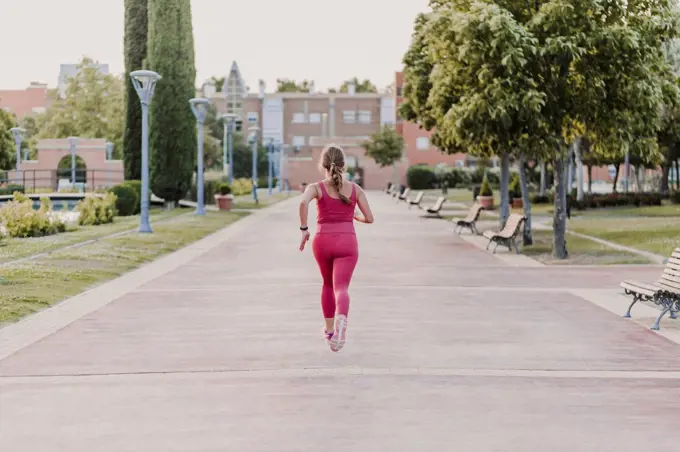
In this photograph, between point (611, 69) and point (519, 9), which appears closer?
point (611, 69)

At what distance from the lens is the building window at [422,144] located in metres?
125

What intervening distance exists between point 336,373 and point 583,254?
1569cm

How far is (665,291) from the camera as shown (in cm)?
1201

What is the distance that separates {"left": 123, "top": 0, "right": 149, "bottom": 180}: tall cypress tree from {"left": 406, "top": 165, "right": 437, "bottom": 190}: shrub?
53.3 meters

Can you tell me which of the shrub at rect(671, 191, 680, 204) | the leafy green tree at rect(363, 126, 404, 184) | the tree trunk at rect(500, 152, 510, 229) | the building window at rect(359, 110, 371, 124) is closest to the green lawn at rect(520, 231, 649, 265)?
the tree trunk at rect(500, 152, 510, 229)

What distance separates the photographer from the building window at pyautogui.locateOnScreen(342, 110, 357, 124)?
138 meters

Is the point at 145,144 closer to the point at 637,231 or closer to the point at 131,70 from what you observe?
the point at 637,231

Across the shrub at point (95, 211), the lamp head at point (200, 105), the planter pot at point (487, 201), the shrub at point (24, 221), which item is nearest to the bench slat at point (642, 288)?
the shrub at point (24, 221)

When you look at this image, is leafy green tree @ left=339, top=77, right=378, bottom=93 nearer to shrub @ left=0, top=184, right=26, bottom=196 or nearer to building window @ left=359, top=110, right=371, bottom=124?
building window @ left=359, top=110, right=371, bottom=124

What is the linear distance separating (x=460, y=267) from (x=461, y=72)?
206 inches

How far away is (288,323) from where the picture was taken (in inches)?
489

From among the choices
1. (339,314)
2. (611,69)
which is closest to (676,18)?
(611,69)

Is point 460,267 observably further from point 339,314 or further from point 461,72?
point 339,314

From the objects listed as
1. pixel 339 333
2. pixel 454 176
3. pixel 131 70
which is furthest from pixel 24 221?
pixel 454 176
